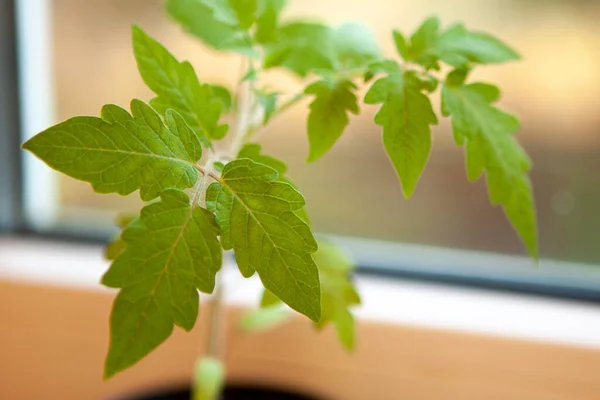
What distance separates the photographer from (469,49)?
0.46 metres

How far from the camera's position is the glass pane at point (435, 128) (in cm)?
79

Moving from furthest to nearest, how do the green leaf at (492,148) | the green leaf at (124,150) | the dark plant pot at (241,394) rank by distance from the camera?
the dark plant pot at (241,394) < the green leaf at (492,148) < the green leaf at (124,150)

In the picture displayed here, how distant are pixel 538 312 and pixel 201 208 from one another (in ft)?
1.95

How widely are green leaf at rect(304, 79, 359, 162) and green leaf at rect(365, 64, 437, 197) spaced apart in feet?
0.12

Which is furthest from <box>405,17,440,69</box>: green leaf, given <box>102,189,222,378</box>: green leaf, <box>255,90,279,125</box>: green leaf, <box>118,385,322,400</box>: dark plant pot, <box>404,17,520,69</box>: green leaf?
<box>118,385,322,400</box>: dark plant pot

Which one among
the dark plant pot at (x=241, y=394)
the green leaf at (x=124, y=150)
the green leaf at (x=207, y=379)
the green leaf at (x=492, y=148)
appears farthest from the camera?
the dark plant pot at (x=241, y=394)

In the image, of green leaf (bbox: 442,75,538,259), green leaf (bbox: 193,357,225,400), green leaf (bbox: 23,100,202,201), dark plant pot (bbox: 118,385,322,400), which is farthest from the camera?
dark plant pot (bbox: 118,385,322,400)

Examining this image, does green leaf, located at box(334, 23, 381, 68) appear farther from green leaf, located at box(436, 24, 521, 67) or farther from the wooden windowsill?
the wooden windowsill

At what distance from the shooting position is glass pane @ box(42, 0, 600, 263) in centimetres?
79

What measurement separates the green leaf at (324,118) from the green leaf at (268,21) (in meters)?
0.10

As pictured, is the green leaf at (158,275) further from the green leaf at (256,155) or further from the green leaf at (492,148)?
the green leaf at (492,148)

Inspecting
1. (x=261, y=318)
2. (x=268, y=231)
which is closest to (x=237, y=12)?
(x=268, y=231)

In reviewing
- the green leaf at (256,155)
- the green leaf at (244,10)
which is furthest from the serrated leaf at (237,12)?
the green leaf at (256,155)

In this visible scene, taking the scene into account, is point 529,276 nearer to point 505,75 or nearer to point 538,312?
point 538,312
